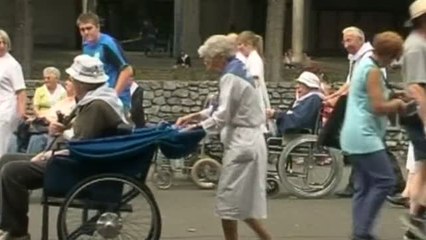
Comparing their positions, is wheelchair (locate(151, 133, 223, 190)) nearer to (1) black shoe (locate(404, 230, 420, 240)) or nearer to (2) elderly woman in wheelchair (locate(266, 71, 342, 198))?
(2) elderly woman in wheelchair (locate(266, 71, 342, 198))

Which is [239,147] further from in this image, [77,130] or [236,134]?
[77,130]

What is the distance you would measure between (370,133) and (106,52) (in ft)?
9.81

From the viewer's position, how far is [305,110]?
12078 mm

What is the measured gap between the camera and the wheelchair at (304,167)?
12.1m

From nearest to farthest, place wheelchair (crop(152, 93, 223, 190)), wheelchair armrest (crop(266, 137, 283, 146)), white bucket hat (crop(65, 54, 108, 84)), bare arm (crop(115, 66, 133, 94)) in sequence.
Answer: white bucket hat (crop(65, 54, 108, 84))
bare arm (crop(115, 66, 133, 94))
wheelchair armrest (crop(266, 137, 283, 146))
wheelchair (crop(152, 93, 223, 190))

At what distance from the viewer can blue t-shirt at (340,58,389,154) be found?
8117 millimetres

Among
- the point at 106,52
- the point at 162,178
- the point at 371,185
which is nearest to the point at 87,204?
the point at 371,185

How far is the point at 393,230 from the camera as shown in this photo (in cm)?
1020

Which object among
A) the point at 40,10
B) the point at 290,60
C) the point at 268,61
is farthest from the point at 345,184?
the point at 40,10

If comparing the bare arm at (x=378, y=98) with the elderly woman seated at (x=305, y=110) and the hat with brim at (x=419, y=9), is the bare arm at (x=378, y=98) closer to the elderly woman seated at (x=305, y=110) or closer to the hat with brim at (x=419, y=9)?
the hat with brim at (x=419, y=9)

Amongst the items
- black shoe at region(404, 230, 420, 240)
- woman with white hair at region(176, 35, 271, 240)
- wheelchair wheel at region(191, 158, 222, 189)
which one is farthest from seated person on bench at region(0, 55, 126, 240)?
wheelchair wheel at region(191, 158, 222, 189)

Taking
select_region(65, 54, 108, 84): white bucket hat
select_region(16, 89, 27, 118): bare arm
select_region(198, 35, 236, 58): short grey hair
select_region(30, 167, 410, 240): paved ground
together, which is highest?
select_region(198, 35, 236, 58): short grey hair

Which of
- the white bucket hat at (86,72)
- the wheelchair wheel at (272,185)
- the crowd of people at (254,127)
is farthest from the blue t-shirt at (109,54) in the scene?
the wheelchair wheel at (272,185)

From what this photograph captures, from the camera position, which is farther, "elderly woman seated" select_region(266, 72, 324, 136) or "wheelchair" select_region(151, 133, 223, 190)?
"wheelchair" select_region(151, 133, 223, 190)
